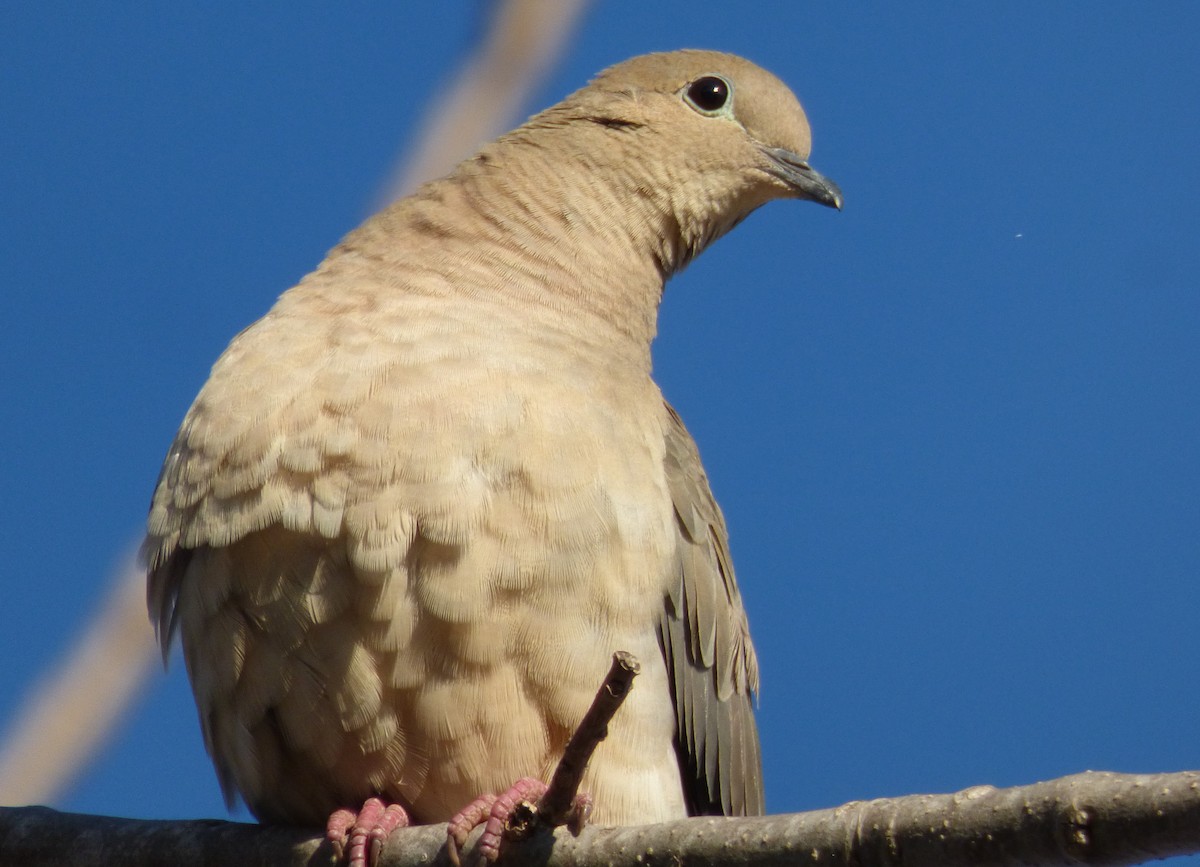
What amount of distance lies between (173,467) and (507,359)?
927 millimetres

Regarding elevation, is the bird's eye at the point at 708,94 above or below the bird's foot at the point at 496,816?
above

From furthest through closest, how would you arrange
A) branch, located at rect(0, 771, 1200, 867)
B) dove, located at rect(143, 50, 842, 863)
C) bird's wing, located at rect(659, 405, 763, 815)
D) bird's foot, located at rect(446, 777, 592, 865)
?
bird's wing, located at rect(659, 405, 763, 815) < dove, located at rect(143, 50, 842, 863) < bird's foot, located at rect(446, 777, 592, 865) < branch, located at rect(0, 771, 1200, 867)

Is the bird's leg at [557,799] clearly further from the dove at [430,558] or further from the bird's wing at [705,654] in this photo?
the bird's wing at [705,654]

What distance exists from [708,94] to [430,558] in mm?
2460

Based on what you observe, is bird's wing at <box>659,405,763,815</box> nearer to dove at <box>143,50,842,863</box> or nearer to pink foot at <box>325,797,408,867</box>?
dove at <box>143,50,842,863</box>

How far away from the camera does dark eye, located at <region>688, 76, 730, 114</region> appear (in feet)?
18.4

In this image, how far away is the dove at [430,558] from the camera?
3865mm

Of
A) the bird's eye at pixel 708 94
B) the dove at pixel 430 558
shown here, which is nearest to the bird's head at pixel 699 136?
the bird's eye at pixel 708 94

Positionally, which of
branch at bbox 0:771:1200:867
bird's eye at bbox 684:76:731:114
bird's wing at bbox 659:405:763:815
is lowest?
branch at bbox 0:771:1200:867

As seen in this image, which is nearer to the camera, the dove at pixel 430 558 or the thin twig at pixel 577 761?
the thin twig at pixel 577 761

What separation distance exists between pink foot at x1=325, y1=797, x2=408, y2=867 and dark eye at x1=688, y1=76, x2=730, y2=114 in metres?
2.77

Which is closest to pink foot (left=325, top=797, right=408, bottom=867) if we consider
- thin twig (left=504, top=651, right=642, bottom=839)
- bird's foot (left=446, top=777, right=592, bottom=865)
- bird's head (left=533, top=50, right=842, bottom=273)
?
bird's foot (left=446, top=777, right=592, bottom=865)

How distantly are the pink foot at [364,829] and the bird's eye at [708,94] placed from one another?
2.77m

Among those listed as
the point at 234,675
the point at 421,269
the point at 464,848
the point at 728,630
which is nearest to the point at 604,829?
the point at 464,848
